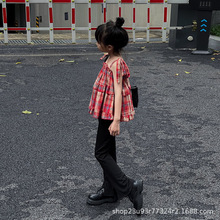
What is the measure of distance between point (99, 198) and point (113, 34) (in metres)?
1.27

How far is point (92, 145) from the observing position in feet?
13.8

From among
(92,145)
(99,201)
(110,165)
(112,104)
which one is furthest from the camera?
(92,145)

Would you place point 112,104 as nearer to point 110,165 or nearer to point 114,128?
point 114,128

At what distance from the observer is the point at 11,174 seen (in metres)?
3.53

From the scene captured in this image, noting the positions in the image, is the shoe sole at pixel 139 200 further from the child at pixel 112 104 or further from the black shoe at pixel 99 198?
the black shoe at pixel 99 198

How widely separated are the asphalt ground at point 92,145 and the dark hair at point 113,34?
29 cm

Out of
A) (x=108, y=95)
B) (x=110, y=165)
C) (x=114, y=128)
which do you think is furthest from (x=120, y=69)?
(x=110, y=165)

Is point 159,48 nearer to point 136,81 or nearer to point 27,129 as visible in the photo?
point 136,81

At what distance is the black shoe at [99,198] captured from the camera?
305cm

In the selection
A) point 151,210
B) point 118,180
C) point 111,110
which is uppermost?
point 111,110

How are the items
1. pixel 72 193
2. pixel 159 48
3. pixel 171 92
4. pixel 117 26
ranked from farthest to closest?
pixel 159 48 < pixel 171 92 < pixel 72 193 < pixel 117 26

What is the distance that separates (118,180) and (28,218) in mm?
706

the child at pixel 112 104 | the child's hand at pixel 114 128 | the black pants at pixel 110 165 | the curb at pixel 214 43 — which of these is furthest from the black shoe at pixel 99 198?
the curb at pixel 214 43

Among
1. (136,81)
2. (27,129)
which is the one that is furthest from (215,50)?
(27,129)
